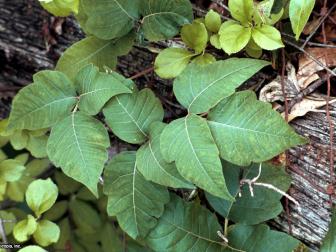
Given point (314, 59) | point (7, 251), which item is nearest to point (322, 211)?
point (314, 59)

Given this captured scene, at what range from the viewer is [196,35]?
1025mm

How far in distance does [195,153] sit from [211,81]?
0.53 ft

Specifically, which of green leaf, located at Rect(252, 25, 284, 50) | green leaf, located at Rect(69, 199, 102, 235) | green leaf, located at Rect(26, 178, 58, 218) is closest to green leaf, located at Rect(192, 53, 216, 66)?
green leaf, located at Rect(252, 25, 284, 50)

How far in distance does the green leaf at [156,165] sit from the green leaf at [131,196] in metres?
0.04

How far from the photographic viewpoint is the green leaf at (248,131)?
872 millimetres

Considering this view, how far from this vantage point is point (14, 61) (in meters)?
1.46

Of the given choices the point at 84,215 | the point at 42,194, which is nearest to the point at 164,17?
the point at 42,194

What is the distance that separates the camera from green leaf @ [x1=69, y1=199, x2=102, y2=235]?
64.7 inches

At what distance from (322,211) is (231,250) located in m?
0.23

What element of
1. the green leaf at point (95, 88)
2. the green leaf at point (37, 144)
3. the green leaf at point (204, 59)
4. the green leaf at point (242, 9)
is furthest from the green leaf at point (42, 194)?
the green leaf at point (242, 9)

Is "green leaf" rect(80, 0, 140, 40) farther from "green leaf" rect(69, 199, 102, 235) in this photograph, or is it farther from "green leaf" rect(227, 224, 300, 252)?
"green leaf" rect(69, 199, 102, 235)

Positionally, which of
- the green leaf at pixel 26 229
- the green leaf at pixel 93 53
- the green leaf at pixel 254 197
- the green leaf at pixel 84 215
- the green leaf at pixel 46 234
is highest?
the green leaf at pixel 93 53

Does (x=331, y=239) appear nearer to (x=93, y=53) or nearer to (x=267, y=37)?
(x=267, y=37)

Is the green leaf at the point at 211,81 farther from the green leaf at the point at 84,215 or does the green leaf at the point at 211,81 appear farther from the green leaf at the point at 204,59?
the green leaf at the point at 84,215
